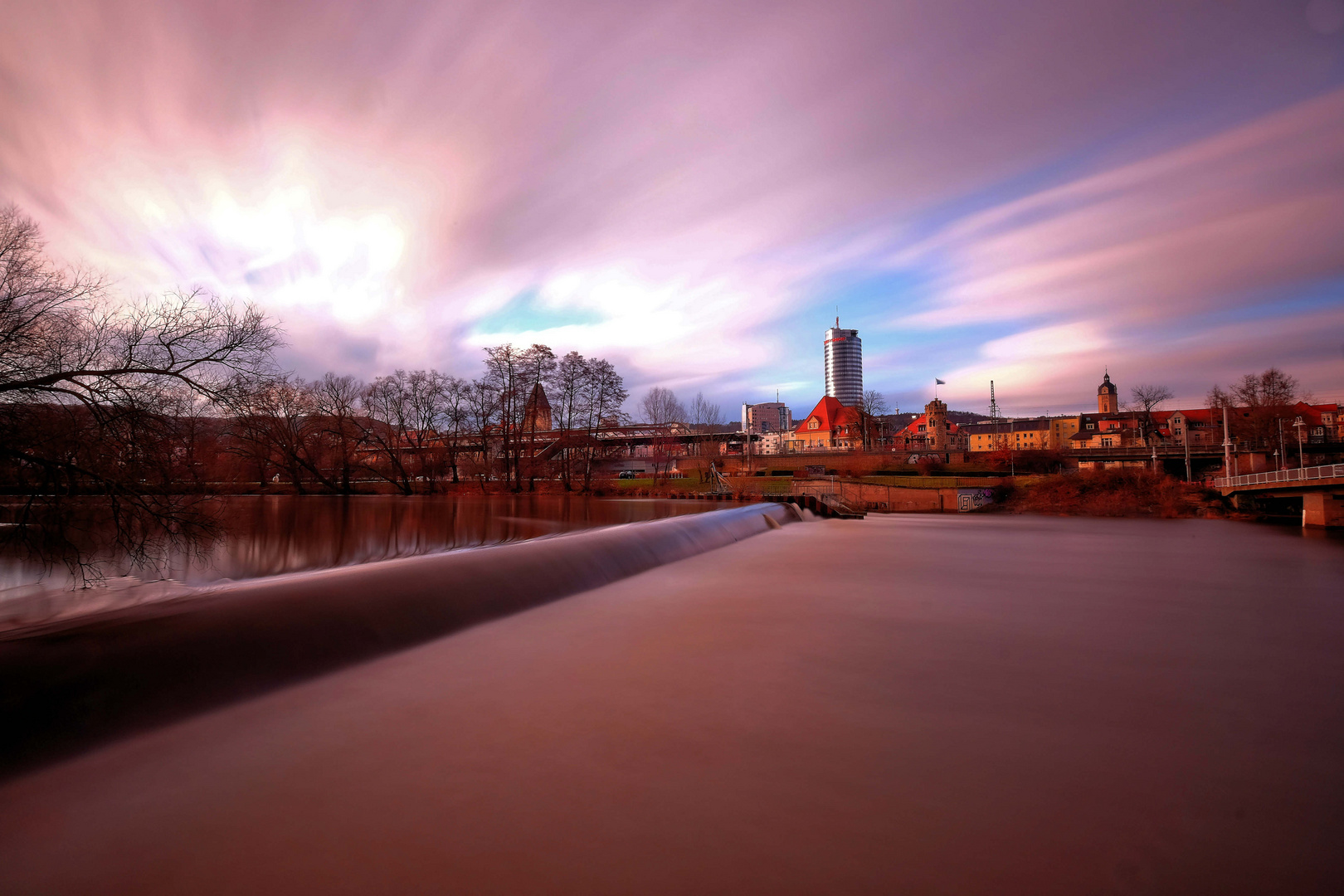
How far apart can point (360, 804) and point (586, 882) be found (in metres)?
1.05

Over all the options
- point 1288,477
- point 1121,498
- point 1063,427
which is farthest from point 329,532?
point 1063,427

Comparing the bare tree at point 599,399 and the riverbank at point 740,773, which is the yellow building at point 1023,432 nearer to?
the bare tree at point 599,399

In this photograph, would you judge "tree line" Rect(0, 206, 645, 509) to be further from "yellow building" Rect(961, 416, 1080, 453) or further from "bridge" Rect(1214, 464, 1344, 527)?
"yellow building" Rect(961, 416, 1080, 453)

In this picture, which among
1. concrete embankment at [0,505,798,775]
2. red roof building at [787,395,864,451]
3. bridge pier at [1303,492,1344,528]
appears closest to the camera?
concrete embankment at [0,505,798,775]

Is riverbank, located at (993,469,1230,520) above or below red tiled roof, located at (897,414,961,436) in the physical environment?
below

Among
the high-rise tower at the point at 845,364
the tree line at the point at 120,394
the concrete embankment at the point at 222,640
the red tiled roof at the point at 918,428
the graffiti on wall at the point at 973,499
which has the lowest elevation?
the graffiti on wall at the point at 973,499

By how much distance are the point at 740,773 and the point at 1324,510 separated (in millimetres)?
24965

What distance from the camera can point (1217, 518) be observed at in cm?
2316

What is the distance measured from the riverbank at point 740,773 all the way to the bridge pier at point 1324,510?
19124 millimetres

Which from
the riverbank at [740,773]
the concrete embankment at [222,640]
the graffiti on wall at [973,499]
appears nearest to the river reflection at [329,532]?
the concrete embankment at [222,640]

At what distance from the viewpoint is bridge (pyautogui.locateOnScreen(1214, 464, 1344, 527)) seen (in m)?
18.2

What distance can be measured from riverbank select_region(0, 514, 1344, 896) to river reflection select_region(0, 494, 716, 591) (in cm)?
559

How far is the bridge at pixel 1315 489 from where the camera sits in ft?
59.8

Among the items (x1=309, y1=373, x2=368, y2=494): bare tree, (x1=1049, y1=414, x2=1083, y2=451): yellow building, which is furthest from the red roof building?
(x1=309, y1=373, x2=368, y2=494): bare tree
